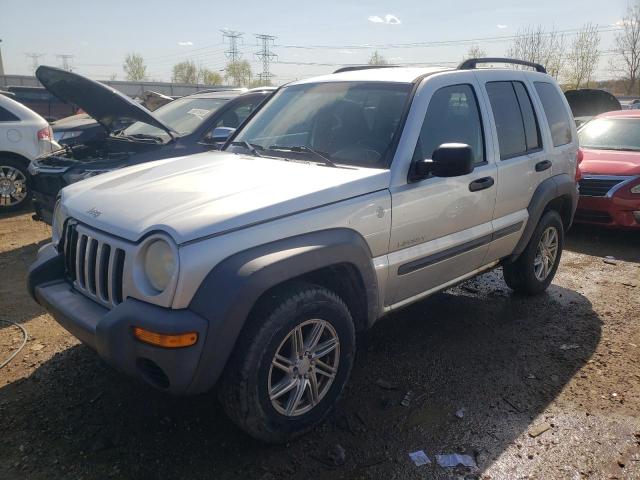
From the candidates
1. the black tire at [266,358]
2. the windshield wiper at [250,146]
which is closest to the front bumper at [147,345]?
the black tire at [266,358]

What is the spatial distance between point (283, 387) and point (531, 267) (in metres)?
2.85

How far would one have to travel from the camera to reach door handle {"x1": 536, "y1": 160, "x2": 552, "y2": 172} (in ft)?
13.9

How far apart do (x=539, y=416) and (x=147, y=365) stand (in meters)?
2.20

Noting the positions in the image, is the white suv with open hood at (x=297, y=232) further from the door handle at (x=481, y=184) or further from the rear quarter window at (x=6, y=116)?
the rear quarter window at (x=6, y=116)

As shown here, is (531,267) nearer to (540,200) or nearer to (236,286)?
(540,200)

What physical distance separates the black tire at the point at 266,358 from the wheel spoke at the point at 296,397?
0.15ft

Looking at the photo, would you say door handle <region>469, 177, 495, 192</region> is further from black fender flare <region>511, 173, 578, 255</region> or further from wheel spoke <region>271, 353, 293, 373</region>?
wheel spoke <region>271, 353, 293, 373</region>

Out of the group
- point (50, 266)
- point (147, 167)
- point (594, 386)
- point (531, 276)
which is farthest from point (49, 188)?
point (594, 386)

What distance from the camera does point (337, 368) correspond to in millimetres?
2934

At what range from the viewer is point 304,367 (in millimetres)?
2762

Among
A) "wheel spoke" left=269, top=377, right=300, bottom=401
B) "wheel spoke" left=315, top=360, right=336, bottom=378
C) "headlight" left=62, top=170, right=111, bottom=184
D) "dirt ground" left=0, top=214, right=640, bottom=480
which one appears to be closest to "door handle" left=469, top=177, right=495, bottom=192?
"dirt ground" left=0, top=214, right=640, bottom=480

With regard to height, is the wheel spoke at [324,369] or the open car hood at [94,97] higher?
the open car hood at [94,97]

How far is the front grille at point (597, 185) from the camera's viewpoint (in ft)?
21.8

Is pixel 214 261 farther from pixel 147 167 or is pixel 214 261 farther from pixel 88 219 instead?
pixel 147 167
